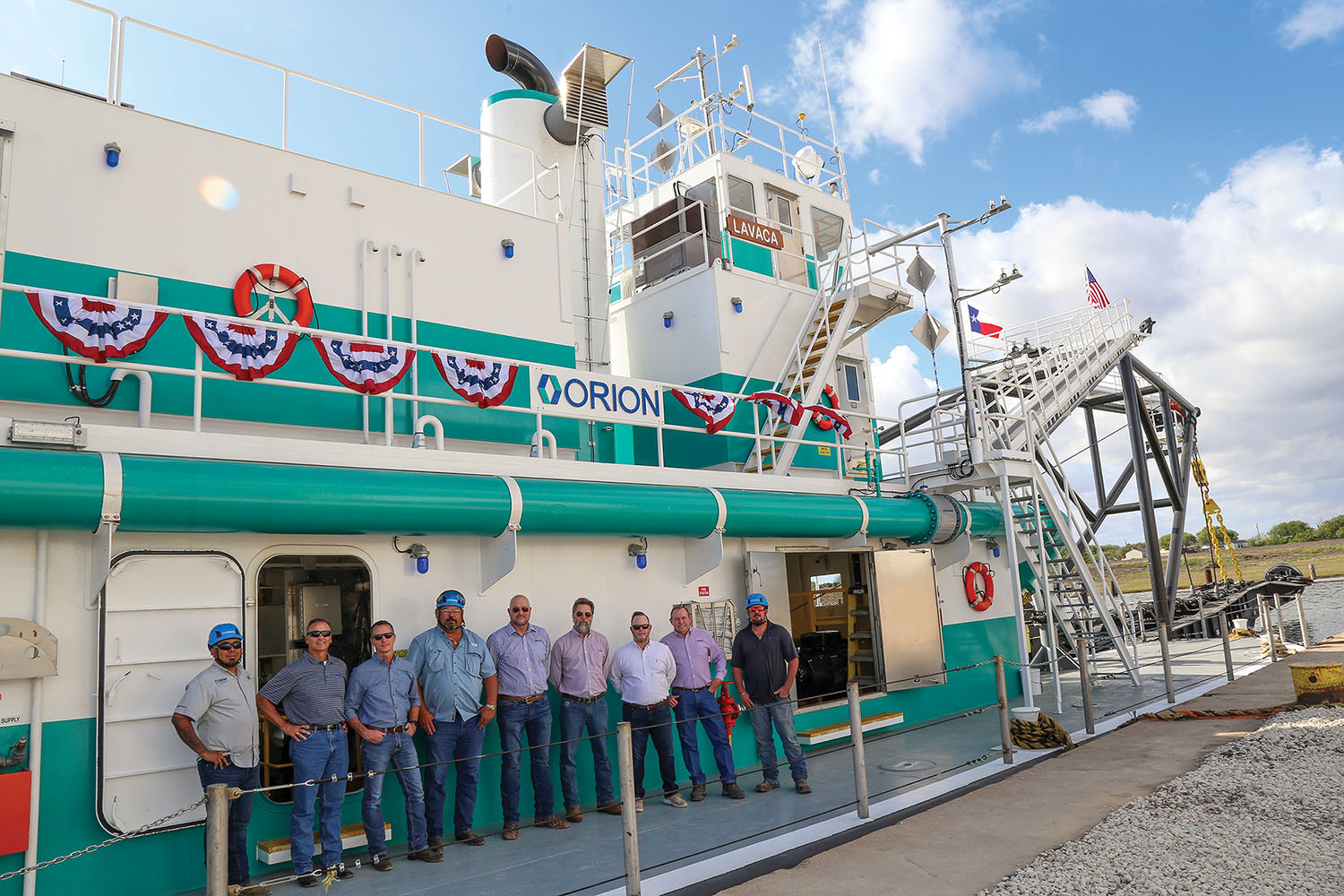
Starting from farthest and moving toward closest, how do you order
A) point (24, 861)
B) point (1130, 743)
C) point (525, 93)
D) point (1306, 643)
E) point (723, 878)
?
point (1306, 643)
point (525, 93)
point (1130, 743)
point (723, 878)
point (24, 861)

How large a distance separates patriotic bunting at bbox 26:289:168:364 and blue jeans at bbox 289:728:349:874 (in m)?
2.69

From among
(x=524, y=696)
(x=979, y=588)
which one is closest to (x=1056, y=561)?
(x=979, y=588)

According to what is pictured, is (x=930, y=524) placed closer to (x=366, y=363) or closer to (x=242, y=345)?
(x=366, y=363)

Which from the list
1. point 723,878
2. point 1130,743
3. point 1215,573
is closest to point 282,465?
point 723,878

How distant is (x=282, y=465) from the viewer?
564cm

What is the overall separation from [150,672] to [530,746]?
257 cm

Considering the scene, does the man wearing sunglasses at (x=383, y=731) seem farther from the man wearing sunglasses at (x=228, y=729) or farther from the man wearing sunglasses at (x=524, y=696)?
the man wearing sunglasses at (x=524, y=696)

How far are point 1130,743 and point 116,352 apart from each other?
9088mm

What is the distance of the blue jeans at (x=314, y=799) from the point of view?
5.21m

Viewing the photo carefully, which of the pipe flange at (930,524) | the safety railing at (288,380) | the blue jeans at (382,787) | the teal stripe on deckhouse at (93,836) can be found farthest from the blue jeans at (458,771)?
the pipe flange at (930,524)

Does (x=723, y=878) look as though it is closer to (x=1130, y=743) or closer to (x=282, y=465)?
(x=282, y=465)

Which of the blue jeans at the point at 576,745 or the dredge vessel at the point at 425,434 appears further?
the blue jeans at the point at 576,745

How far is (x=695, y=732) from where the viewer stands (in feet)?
23.3

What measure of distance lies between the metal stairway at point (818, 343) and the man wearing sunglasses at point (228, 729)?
6472 millimetres
